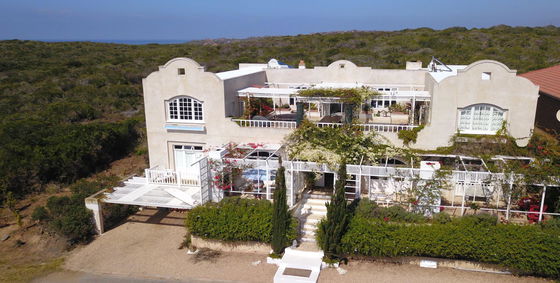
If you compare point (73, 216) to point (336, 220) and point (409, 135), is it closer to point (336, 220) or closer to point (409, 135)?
point (336, 220)

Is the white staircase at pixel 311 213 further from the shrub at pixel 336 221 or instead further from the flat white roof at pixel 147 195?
the flat white roof at pixel 147 195

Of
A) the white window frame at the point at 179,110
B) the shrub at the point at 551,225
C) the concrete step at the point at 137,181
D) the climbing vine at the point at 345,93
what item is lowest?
the shrub at the point at 551,225

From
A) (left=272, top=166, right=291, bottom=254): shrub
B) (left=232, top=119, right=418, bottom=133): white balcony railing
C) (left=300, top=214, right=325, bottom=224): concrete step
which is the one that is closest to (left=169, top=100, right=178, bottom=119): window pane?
(left=232, top=119, right=418, bottom=133): white balcony railing

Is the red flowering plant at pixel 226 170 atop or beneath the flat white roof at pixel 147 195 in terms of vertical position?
atop

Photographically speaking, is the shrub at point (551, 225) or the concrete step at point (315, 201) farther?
the concrete step at point (315, 201)

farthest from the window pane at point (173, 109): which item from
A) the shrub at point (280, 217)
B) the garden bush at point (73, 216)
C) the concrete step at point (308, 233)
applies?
the concrete step at point (308, 233)

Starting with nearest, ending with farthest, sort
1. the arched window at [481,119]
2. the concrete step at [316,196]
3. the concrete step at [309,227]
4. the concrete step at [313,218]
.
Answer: the concrete step at [309,227] → the concrete step at [313,218] → the arched window at [481,119] → the concrete step at [316,196]
